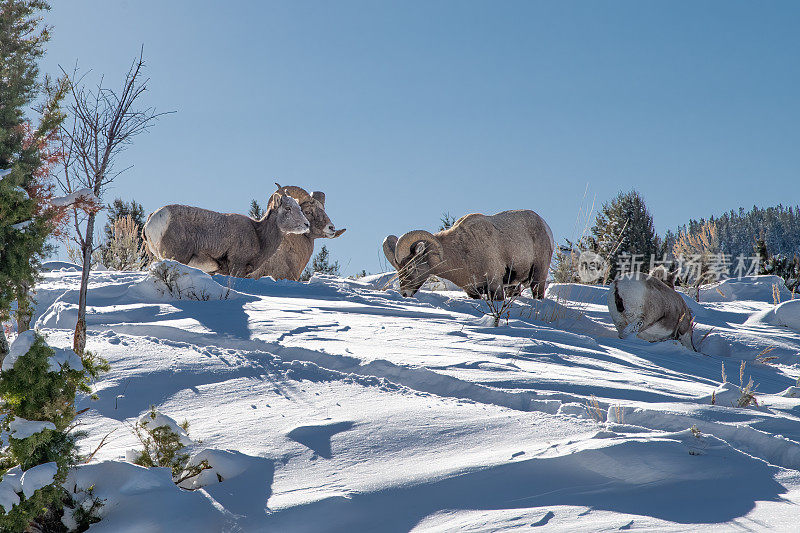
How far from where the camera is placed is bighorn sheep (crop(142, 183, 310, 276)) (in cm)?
900

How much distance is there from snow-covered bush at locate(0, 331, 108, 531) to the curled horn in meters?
6.65

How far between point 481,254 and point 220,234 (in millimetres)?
3645

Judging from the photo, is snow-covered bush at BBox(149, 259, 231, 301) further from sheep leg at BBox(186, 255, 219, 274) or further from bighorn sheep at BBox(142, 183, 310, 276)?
sheep leg at BBox(186, 255, 219, 274)

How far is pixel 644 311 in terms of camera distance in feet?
22.7

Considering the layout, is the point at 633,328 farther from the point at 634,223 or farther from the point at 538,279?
the point at 634,223

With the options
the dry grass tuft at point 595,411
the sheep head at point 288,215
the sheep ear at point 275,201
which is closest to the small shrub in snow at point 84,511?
the dry grass tuft at point 595,411

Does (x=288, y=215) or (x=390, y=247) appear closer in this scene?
(x=390, y=247)

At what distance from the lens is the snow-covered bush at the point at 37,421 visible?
2.16 meters

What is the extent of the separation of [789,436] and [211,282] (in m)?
5.48

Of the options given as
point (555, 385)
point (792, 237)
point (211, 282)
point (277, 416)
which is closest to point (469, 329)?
point (555, 385)

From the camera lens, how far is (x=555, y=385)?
145 inches

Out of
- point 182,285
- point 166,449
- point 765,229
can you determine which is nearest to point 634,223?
point 182,285

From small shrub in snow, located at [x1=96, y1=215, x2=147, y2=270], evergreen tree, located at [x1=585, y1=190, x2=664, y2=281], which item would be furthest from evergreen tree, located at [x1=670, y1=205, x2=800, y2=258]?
small shrub in snow, located at [x1=96, y1=215, x2=147, y2=270]

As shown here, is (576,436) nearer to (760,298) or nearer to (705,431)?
(705,431)
